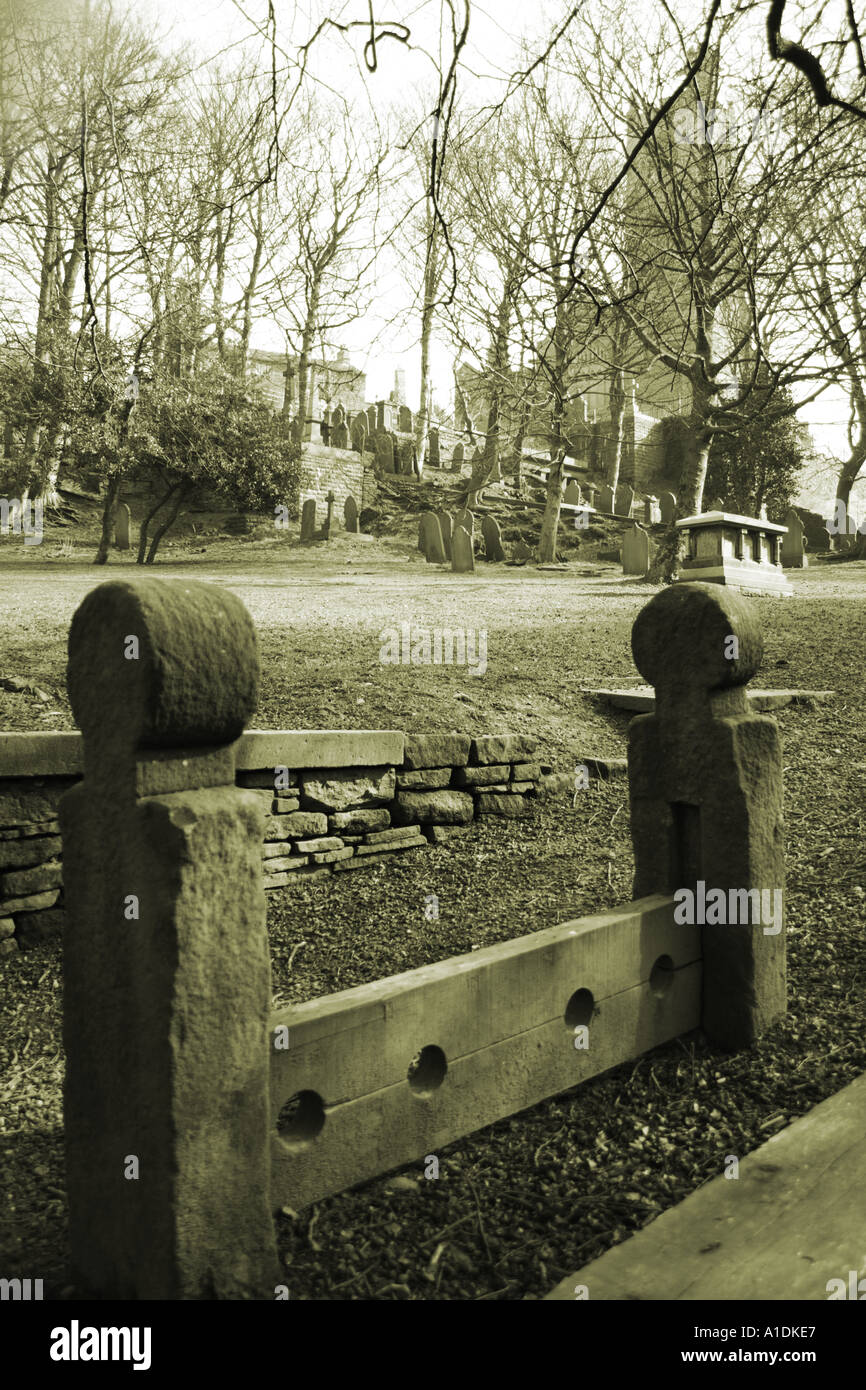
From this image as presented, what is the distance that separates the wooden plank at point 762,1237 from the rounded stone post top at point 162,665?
1265 mm

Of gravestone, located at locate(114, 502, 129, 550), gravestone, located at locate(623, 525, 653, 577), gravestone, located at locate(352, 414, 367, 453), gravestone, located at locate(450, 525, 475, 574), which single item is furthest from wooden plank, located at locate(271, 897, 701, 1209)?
gravestone, located at locate(352, 414, 367, 453)

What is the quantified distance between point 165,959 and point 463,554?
1700 centimetres

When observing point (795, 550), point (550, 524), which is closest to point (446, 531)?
point (550, 524)

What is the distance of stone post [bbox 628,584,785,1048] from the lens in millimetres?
2887

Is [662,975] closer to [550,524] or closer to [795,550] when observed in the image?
[795,550]

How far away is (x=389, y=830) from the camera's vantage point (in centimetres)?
511

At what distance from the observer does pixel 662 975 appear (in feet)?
9.83

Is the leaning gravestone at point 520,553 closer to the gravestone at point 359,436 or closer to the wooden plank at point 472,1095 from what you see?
the gravestone at point 359,436

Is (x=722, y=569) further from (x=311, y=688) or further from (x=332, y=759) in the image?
(x=332, y=759)

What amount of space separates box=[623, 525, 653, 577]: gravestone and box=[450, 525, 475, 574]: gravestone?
308 cm

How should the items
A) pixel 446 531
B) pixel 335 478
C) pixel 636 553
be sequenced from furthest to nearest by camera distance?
pixel 335 478
pixel 446 531
pixel 636 553

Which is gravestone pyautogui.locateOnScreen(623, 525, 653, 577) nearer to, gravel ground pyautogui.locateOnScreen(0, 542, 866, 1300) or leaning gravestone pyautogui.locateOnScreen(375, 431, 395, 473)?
gravel ground pyautogui.locateOnScreen(0, 542, 866, 1300)

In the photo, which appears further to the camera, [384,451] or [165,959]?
[384,451]
